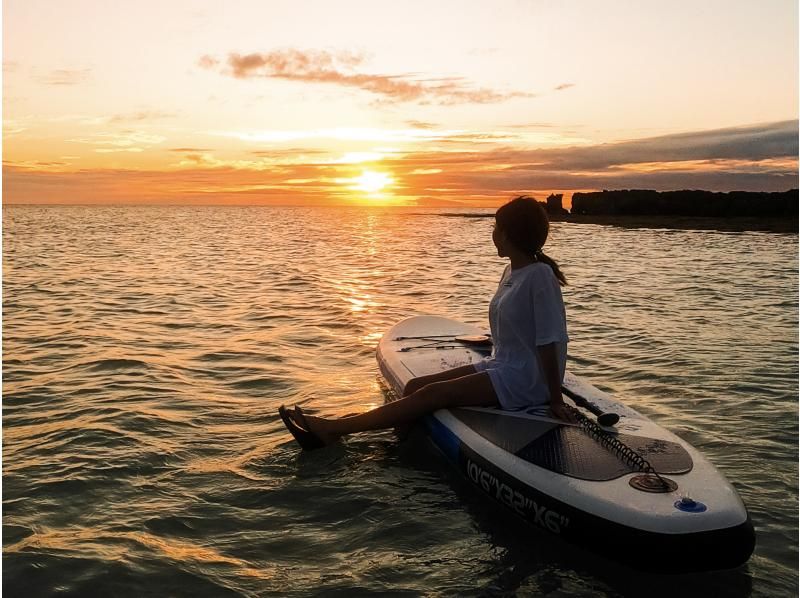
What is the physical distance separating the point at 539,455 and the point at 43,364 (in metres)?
6.92

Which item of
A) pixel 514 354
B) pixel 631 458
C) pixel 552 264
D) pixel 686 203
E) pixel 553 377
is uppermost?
pixel 686 203

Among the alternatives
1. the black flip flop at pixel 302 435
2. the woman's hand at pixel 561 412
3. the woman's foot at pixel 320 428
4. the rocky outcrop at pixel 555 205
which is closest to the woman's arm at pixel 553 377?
the woman's hand at pixel 561 412

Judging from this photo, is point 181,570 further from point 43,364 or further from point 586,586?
point 43,364

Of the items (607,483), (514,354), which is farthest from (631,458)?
(514,354)

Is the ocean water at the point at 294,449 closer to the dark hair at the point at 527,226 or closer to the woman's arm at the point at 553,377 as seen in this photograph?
the woman's arm at the point at 553,377

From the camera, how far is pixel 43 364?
8930 mm

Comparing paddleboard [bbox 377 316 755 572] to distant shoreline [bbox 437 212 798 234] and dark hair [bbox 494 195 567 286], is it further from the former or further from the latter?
distant shoreline [bbox 437 212 798 234]

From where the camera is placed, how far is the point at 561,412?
5.17 meters

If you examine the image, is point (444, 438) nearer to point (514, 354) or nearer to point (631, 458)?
point (514, 354)

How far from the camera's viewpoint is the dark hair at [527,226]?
496 centimetres

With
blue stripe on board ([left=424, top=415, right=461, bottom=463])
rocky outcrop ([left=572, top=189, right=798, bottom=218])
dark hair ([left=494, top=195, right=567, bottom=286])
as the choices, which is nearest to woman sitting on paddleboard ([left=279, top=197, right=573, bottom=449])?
dark hair ([left=494, top=195, right=567, bottom=286])

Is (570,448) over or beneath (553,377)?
beneath

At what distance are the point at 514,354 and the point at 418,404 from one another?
0.92 meters

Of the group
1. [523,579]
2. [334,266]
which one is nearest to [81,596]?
[523,579]
